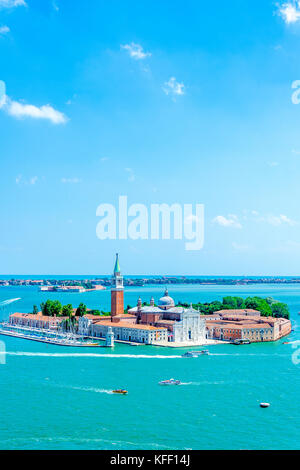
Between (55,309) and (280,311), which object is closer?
(55,309)

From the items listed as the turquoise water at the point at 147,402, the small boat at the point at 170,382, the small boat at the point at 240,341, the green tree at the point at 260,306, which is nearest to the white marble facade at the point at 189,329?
the small boat at the point at 240,341

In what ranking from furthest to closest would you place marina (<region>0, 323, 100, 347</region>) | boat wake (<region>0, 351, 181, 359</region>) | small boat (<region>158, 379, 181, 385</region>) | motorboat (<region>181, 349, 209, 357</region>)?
marina (<region>0, 323, 100, 347</region>), motorboat (<region>181, 349, 209, 357</region>), boat wake (<region>0, 351, 181, 359</region>), small boat (<region>158, 379, 181, 385</region>)

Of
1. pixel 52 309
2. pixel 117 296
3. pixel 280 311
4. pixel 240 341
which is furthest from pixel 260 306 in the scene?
pixel 52 309

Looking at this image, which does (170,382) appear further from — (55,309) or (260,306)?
(260,306)

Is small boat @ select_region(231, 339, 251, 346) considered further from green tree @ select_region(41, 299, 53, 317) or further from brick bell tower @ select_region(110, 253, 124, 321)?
green tree @ select_region(41, 299, 53, 317)

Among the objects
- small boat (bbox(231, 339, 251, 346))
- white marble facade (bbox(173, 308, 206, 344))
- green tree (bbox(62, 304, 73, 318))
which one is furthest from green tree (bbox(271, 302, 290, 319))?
green tree (bbox(62, 304, 73, 318))

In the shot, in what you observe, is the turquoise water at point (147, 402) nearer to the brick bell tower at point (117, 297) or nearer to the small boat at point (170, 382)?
the small boat at point (170, 382)

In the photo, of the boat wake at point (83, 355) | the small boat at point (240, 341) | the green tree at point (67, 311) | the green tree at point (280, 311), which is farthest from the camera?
the green tree at point (280, 311)

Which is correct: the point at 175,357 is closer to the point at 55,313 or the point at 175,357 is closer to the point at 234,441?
the point at 234,441
